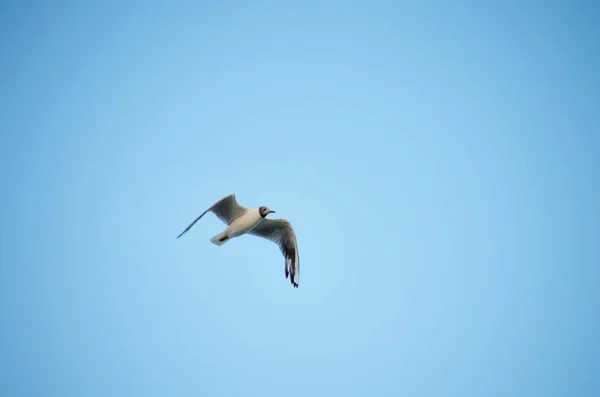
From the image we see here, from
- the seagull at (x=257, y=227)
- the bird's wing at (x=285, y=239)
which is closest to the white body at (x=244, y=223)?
the seagull at (x=257, y=227)

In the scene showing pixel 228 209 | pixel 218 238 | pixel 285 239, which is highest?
pixel 228 209

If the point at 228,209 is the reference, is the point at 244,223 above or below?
below

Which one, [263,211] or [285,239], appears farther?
[285,239]

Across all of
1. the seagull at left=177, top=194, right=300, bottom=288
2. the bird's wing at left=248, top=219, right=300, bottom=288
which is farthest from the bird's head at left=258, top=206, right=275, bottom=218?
the bird's wing at left=248, top=219, right=300, bottom=288

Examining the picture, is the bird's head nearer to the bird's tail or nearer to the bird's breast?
the bird's breast

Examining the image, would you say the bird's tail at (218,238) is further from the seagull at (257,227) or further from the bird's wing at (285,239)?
the bird's wing at (285,239)

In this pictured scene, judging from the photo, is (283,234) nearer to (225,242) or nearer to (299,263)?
(299,263)

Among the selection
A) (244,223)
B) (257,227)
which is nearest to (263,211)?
(244,223)

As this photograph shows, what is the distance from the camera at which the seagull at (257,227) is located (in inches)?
359

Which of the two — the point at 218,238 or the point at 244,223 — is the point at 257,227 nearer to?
the point at 244,223

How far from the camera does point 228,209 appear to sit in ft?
30.0

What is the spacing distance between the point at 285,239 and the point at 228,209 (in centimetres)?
157

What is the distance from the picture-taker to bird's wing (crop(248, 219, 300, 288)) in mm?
9891

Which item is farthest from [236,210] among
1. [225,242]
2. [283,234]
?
[283,234]
